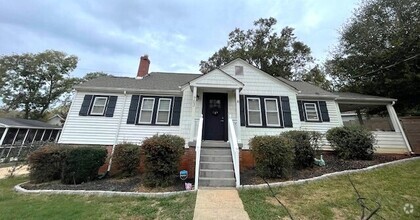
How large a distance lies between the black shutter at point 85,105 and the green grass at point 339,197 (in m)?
8.15

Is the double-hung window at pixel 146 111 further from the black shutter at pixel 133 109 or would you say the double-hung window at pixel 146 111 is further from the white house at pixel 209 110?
the black shutter at pixel 133 109

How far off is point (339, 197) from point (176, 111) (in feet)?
23.0

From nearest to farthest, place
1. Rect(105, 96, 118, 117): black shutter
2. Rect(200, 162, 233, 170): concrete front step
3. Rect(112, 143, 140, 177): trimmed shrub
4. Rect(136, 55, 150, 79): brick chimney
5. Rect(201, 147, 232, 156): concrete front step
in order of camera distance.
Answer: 1. Rect(200, 162, 233, 170): concrete front step
2. Rect(112, 143, 140, 177): trimmed shrub
3. Rect(201, 147, 232, 156): concrete front step
4. Rect(105, 96, 118, 117): black shutter
5. Rect(136, 55, 150, 79): brick chimney

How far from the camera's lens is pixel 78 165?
655 cm

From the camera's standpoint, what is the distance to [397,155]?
355 inches

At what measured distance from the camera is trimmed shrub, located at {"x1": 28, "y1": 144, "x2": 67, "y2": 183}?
6.73 metres

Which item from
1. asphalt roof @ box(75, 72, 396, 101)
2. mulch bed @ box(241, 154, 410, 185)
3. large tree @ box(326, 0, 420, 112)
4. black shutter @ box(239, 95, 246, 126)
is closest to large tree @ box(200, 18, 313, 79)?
large tree @ box(326, 0, 420, 112)

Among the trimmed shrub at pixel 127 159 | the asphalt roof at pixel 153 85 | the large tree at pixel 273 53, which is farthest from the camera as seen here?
the large tree at pixel 273 53

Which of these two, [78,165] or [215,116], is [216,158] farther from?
[78,165]

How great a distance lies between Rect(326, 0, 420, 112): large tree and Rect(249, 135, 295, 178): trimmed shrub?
955cm

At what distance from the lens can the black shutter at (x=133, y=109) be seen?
9414 millimetres

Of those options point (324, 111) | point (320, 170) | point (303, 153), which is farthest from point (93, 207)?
point (324, 111)

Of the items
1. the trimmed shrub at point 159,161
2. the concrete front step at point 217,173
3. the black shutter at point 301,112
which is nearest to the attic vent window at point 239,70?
the black shutter at point 301,112

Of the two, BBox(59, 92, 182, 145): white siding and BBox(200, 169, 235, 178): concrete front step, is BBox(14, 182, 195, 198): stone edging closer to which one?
BBox(200, 169, 235, 178): concrete front step
